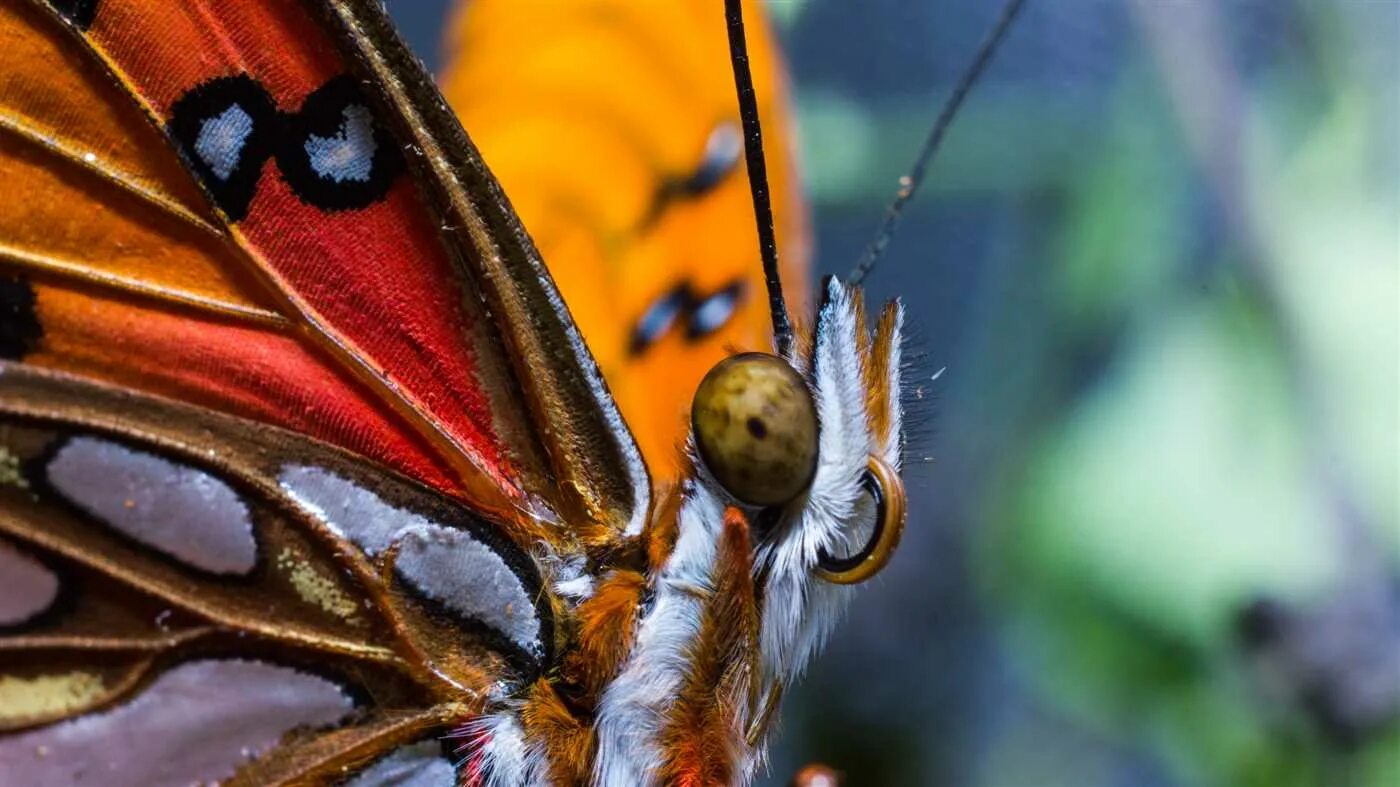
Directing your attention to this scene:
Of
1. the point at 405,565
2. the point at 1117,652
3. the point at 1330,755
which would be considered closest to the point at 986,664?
the point at 1117,652

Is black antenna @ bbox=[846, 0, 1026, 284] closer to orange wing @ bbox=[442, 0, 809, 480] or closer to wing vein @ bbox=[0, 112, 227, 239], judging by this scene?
orange wing @ bbox=[442, 0, 809, 480]

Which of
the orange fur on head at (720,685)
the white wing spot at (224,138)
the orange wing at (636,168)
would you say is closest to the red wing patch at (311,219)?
the white wing spot at (224,138)

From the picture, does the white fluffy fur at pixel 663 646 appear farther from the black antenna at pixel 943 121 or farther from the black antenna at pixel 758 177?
the black antenna at pixel 943 121

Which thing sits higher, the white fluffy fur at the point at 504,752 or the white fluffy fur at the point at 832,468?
the white fluffy fur at the point at 832,468

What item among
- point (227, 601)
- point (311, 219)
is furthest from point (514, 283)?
point (227, 601)

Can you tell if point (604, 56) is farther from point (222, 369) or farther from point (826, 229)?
point (222, 369)

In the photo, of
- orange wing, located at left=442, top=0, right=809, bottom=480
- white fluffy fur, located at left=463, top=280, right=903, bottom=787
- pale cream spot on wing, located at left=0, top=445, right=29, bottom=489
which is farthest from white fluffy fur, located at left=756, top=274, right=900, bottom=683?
pale cream spot on wing, located at left=0, top=445, right=29, bottom=489
